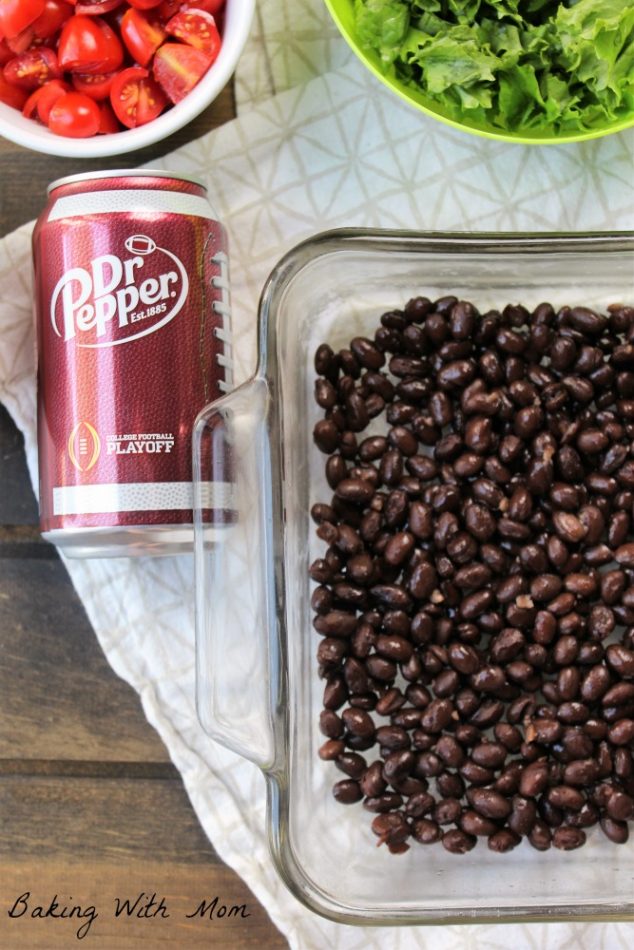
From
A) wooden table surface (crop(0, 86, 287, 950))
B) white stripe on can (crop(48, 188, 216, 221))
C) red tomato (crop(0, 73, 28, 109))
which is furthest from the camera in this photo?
wooden table surface (crop(0, 86, 287, 950))

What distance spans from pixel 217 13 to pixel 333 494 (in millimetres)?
468

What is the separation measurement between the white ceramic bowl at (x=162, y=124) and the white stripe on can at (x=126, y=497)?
0.31 m

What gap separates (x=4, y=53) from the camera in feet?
3.14

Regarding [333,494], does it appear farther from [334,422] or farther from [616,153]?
[616,153]

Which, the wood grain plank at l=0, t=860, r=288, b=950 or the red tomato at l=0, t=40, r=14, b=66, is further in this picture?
the wood grain plank at l=0, t=860, r=288, b=950

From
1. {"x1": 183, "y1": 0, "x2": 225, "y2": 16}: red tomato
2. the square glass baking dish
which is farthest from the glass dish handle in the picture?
{"x1": 183, "y1": 0, "x2": 225, "y2": 16}: red tomato

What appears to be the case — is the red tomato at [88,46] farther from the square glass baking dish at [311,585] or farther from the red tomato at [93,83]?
the square glass baking dish at [311,585]

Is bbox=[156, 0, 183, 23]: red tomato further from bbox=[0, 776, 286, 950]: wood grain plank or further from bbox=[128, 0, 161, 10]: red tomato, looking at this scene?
bbox=[0, 776, 286, 950]: wood grain plank

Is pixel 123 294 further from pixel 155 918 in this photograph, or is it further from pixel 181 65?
pixel 155 918

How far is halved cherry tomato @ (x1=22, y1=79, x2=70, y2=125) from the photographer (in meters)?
0.95

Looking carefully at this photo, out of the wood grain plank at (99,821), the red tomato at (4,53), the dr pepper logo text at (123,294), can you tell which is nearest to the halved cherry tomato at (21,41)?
the red tomato at (4,53)

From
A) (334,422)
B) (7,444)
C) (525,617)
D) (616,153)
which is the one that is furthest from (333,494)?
(616,153)

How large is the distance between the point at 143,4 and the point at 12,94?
0.48 feet

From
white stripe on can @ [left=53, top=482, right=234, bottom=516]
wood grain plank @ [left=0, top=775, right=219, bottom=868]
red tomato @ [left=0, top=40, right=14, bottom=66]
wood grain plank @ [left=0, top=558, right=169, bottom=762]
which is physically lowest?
wood grain plank @ [left=0, top=775, right=219, bottom=868]
